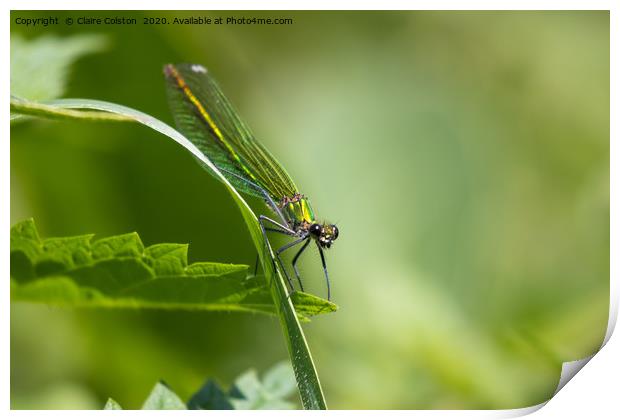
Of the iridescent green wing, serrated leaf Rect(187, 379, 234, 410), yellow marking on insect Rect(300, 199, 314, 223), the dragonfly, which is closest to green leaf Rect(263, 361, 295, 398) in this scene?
serrated leaf Rect(187, 379, 234, 410)

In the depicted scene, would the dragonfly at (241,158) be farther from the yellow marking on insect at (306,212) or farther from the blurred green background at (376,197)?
the blurred green background at (376,197)

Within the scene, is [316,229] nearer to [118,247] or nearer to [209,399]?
[209,399]

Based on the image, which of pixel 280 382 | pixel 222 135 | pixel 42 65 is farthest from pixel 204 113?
pixel 280 382

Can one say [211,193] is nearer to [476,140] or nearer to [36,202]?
[36,202]

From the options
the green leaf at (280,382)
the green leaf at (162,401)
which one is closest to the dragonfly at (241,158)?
the green leaf at (280,382)

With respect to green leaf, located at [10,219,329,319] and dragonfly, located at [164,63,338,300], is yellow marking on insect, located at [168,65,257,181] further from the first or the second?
green leaf, located at [10,219,329,319]
